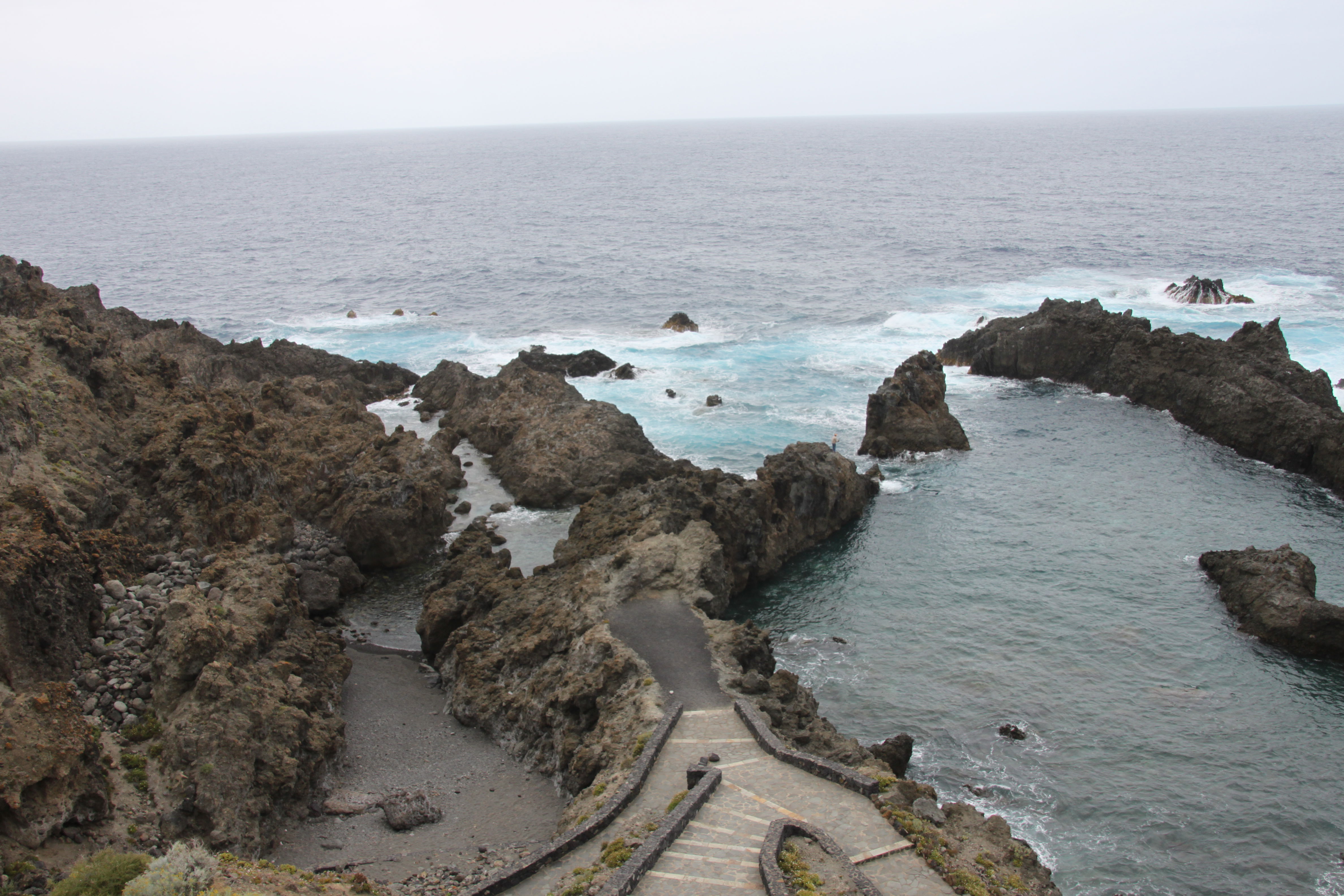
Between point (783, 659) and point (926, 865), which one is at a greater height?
point (926, 865)

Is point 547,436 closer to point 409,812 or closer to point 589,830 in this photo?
point 409,812

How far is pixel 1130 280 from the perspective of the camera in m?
105

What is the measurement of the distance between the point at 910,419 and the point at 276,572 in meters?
42.1

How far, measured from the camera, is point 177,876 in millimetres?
16328

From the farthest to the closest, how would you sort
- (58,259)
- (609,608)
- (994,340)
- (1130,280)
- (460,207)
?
(460,207) → (58,259) → (1130,280) → (994,340) → (609,608)

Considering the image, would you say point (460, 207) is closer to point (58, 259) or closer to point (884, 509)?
point (58, 259)

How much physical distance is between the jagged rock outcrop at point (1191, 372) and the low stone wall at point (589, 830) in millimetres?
48826

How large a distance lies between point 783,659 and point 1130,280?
285ft

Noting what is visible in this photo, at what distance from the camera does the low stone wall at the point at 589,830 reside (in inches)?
826

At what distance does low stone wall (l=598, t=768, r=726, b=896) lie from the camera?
65.0 ft

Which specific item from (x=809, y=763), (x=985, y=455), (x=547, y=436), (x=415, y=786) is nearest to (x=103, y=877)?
(x=415, y=786)

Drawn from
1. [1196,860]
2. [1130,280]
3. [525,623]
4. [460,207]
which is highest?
[460,207]

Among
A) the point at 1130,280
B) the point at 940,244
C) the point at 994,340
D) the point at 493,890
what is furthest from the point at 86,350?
the point at 940,244

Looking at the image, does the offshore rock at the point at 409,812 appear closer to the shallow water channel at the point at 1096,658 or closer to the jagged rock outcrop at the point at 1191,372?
the shallow water channel at the point at 1096,658
